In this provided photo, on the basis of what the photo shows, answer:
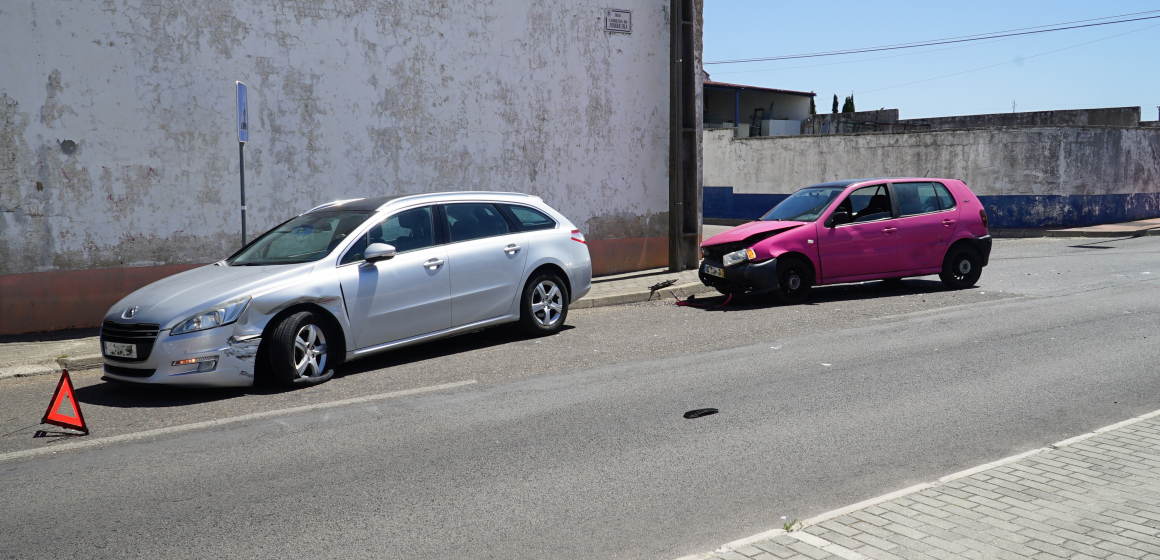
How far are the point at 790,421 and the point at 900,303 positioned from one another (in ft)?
20.7

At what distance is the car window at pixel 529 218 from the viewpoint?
9742mm

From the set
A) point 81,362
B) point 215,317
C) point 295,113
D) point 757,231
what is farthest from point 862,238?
point 81,362

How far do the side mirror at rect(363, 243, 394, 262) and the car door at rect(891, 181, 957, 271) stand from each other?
7.64m

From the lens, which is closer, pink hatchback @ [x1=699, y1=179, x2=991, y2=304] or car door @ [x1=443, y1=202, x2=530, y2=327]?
car door @ [x1=443, y1=202, x2=530, y2=327]

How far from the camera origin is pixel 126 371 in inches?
287

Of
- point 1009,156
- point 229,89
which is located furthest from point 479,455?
point 1009,156

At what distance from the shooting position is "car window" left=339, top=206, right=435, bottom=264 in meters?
8.27

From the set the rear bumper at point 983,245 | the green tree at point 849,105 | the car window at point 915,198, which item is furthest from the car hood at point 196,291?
the green tree at point 849,105

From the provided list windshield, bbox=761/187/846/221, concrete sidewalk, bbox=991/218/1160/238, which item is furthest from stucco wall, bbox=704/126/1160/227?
windshield, bbox=761/187/846/221

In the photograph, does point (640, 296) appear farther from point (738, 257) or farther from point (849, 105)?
point (849, 105)

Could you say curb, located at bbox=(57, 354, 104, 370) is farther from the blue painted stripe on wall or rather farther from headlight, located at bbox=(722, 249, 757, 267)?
the blue painted stripe on wall

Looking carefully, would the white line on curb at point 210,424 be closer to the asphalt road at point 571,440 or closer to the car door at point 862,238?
the asphalt road at point 571,440

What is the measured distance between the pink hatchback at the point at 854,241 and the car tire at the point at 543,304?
2851 millimetres

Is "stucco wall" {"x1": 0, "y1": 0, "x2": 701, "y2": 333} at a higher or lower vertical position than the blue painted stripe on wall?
higher
